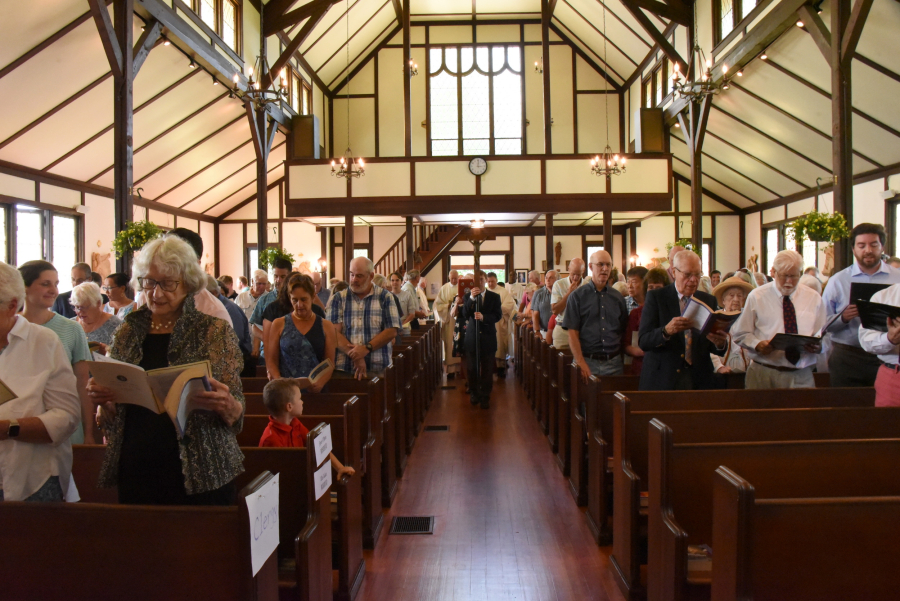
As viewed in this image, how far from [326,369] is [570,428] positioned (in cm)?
196

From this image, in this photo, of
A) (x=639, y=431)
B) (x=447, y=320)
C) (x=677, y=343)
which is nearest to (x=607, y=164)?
(x=447, y=320)

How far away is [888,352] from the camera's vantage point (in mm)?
2879

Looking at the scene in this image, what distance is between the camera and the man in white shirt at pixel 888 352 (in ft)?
9.13

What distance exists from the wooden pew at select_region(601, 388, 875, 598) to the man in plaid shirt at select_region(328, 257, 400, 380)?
187cm

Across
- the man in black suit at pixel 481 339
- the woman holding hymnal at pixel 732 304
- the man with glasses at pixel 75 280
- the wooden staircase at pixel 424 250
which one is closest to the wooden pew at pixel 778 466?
the woman holding hymnal at pixel 732 304

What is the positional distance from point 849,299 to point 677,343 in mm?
1195

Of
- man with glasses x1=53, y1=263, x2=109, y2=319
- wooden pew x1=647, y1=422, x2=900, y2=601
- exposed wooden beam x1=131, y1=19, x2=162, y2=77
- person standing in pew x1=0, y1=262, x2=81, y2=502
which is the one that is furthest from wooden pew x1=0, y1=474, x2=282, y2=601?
exposed wooden beam x1=131, y1=19, x2=162, y2=77

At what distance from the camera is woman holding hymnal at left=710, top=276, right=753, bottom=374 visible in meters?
3.85

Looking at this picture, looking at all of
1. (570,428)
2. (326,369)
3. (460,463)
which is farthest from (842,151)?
(326,369)

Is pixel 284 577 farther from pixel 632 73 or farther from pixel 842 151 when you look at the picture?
pixel 632 73

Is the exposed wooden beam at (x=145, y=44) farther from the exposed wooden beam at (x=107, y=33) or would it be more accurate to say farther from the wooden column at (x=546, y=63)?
the wooden column at (x=546, y=63)

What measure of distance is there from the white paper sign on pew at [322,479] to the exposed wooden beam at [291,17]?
11279mm

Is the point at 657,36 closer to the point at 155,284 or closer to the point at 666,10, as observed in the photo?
the point at 666,10

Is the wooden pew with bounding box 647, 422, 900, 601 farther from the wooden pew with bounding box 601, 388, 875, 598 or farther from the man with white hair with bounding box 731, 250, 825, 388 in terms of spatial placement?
the man with white hair with bounding box 731, 250, 825, 388
